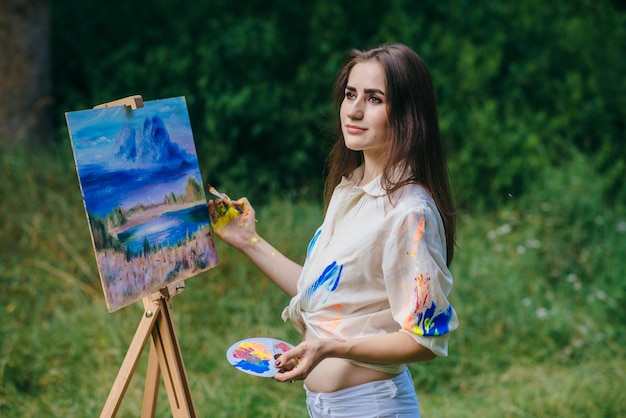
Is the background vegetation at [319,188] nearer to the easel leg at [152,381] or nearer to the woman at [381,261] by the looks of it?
the easel leg at [152,381]

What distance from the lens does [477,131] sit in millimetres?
6539

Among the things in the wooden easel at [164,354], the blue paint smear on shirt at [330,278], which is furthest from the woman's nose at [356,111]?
the wooden easel at [164,354]

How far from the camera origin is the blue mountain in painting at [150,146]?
93.7 inches

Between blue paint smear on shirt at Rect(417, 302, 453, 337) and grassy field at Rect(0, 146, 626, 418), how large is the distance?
163cm

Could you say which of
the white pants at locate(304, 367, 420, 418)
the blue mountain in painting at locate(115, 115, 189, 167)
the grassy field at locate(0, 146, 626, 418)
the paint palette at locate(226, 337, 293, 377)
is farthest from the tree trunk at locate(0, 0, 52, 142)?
the white pants at locate(304, 367, 420, 418)

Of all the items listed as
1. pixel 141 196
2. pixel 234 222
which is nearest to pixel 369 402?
pixel 234 222

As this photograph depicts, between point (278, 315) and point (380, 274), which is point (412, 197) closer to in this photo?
point (380, 274)

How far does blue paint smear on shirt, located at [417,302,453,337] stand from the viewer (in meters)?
2.00

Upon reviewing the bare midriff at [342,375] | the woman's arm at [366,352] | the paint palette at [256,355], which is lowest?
the bare midriff at [342,375]

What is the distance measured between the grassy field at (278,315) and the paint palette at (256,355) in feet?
4.38

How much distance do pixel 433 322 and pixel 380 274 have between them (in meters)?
0.18

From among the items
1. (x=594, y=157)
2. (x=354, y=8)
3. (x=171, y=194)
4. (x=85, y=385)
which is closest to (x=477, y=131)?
(x=594, y=157)

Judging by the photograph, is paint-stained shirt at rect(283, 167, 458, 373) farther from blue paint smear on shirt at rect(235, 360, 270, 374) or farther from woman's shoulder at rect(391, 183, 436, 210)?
blue paint smear on shirt at rect(235, 360, 270, 374)

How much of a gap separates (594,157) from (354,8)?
2.30 meters
